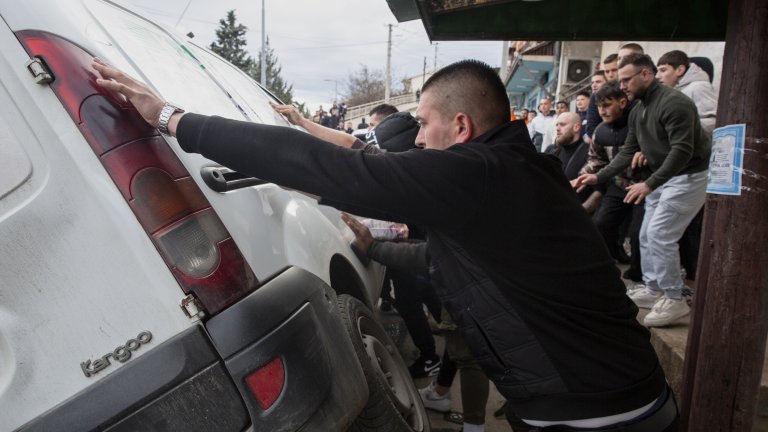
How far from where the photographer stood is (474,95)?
1.64m

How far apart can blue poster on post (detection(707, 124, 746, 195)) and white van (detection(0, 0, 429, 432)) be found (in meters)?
1.75

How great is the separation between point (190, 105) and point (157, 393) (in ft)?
3.18

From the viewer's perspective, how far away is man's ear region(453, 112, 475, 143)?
162cm

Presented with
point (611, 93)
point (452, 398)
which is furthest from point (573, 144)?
point (452, 398)

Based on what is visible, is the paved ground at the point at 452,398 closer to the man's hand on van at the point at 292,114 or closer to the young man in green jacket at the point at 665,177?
the young man in green jacket at the point at 665,177

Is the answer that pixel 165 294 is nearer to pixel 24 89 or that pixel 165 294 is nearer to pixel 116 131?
pixel 116 131

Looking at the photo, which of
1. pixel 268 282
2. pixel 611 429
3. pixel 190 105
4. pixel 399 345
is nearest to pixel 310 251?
pixel 268 282

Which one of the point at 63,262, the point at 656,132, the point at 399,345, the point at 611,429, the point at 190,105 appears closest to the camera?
the point at 63,262

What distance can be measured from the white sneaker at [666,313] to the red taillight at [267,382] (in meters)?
3.05

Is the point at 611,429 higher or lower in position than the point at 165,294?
lower

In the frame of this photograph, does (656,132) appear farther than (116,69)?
Yes

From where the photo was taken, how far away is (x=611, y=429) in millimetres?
1510

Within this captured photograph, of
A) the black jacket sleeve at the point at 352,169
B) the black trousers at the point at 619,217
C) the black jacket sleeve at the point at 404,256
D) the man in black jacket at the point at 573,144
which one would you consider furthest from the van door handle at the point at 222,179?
the man in black jacket at the point at 573,144

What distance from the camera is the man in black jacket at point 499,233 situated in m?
1.35
